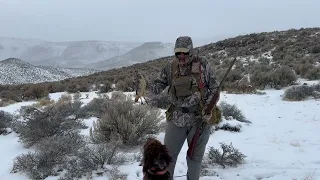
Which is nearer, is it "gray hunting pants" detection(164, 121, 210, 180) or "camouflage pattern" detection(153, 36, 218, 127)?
"camouflage pattern" detection(153, 36, 218, 127)

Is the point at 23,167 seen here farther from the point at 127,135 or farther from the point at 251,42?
the point at 251,42

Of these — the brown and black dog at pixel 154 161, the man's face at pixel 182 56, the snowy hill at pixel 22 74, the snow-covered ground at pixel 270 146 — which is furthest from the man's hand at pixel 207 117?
the snowy hill at pixel 22 74

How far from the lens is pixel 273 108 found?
9297 mm

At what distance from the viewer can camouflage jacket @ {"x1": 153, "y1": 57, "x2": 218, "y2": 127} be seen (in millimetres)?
3699

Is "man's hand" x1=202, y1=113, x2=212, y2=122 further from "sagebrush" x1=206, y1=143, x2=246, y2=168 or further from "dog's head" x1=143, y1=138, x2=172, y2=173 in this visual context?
"sagebrush" x1=206, y1=143, x2=246, y2=168

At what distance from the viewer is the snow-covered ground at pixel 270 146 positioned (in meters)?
5.00

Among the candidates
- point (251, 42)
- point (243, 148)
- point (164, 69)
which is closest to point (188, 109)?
point (164, 69)

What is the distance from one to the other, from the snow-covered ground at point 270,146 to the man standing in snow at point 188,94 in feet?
3.96

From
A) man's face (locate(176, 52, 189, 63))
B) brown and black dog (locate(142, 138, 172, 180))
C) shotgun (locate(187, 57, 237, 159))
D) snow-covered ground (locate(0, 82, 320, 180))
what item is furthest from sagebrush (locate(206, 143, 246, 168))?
brown and black dog (locate(142, 138, 172, 180))

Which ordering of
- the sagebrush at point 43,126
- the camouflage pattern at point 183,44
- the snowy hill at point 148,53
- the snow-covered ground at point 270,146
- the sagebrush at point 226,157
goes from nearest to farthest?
the camouflage pattern at point 183,44 < the snow-covered ground at point 270,146 < the sagebrush at point 226,157 < the sagebrush at point 43,126 < the snowy hill at point 148,53

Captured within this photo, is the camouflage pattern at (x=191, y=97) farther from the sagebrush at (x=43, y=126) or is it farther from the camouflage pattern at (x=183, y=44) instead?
the sagebrush at (x=43, y=126)

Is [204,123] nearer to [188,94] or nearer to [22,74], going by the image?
[188,94]

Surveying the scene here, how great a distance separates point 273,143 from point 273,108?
10.4 ft

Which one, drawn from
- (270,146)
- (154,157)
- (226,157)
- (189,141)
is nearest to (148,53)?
(270,146)
